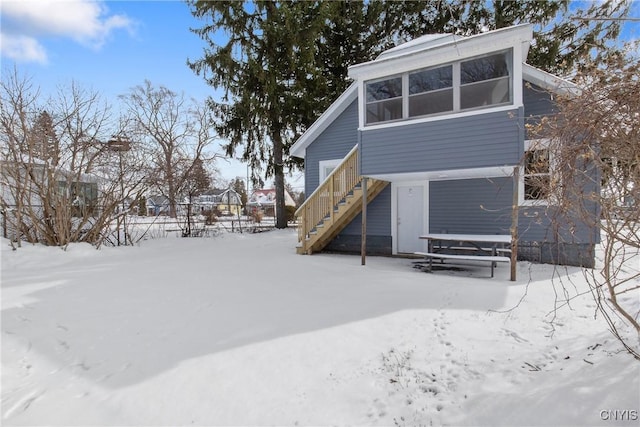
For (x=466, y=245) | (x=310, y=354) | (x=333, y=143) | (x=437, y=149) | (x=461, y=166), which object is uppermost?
(x=333, y=143)

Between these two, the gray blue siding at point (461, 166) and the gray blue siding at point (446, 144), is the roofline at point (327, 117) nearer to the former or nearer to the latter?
the gray blue siding at point (461, 166)

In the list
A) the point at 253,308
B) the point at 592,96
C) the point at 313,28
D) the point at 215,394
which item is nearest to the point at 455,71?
the point at 592,96

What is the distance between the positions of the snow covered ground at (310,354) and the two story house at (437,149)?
204 centimetres

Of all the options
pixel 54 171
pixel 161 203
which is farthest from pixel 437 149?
pixel 161 203

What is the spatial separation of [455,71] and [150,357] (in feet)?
24.3

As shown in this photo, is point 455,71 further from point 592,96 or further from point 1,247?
point 1,247

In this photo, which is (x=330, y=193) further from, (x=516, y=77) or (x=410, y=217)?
(x=516, y=77)

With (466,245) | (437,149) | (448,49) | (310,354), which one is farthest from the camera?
(466,245)

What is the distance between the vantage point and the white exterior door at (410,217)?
963cm

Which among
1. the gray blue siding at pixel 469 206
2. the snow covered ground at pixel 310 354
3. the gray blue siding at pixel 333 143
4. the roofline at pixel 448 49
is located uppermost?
the roofline at pixel 448 49

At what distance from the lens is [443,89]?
725cm

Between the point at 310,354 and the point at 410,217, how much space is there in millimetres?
6975

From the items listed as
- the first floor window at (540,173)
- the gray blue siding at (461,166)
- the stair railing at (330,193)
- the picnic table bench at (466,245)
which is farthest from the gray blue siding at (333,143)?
the first floor window at (540,173)

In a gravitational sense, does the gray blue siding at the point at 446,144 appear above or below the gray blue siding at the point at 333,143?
below
